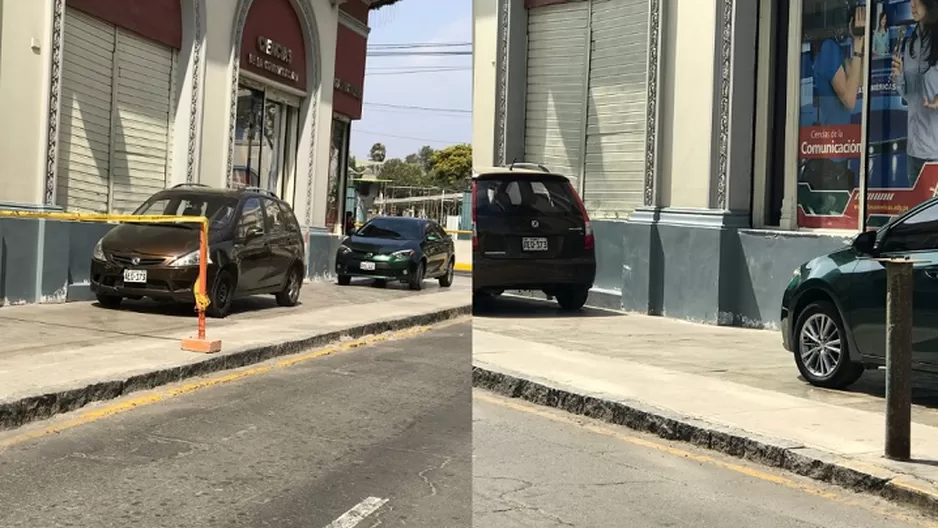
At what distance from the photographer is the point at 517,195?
217cm

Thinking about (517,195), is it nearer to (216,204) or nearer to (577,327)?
(577,327)

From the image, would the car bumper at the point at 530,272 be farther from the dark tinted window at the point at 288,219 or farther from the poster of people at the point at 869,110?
the dark tinted window at the point at 288,219

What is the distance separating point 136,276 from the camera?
1024 centimetres

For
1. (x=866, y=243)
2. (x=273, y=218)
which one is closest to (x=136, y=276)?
(x=273, y=218)

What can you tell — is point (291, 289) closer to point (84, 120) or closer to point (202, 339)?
point (84, 120)

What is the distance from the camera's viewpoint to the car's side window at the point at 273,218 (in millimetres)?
12203

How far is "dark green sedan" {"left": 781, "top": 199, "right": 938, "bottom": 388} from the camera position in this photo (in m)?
6.17

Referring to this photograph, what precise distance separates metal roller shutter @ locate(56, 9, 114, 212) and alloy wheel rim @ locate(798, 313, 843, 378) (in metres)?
7.59

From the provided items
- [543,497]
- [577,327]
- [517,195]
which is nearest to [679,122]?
[577,327]

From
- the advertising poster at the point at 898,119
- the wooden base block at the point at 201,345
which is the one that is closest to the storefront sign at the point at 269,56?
the wooden base block at the point at 201,345

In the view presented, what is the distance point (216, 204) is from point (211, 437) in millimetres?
6086

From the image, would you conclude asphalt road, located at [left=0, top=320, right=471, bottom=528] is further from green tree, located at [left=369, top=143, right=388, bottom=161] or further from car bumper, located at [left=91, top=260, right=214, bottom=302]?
car bumper, located at [left=91, top=260, right=214, bottom=302]

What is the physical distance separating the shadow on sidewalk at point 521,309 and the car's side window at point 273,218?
9.76 metres

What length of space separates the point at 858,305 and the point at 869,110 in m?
3.26
